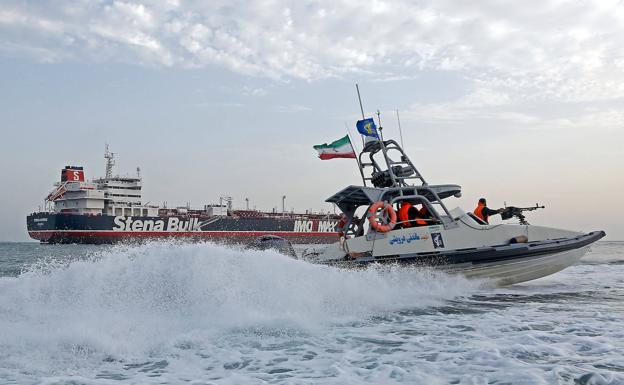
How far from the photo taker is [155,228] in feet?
194

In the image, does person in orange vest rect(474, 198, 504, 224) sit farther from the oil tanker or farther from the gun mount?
the oil tanker

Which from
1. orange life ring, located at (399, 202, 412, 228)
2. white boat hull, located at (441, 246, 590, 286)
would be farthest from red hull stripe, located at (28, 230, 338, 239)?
white boat hull, located at (441, 246, 590, 286)

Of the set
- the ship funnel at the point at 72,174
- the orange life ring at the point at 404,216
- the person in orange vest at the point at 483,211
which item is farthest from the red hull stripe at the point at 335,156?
the ship funnel at the point at 72,174

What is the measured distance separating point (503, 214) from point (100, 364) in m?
9.90

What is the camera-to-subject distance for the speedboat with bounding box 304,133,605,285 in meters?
11.2

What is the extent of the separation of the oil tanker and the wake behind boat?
4901 cm

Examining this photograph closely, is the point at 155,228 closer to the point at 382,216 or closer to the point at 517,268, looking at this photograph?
the point at 382,216

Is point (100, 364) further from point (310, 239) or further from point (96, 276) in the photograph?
point (310, 239)

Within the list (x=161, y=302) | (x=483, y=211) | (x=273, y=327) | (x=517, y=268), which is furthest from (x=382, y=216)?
(x=161, y=302)

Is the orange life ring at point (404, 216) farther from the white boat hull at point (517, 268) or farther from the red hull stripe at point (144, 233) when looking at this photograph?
the red hull stripe at point (144, 233)

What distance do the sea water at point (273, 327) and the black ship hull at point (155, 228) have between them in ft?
168

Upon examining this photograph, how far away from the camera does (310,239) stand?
226ft

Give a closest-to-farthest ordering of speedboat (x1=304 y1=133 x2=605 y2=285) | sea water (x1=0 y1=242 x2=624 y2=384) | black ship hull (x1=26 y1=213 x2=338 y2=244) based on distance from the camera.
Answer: sea water (x1=0 y1=242 x2=624 y2=384) < speedboat (x1=304 y1=133 x2=605 y2=285) < black ship hull (x1=26 y1=213 x2=338 y2=244)

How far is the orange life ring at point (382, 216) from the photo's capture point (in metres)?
11.5
